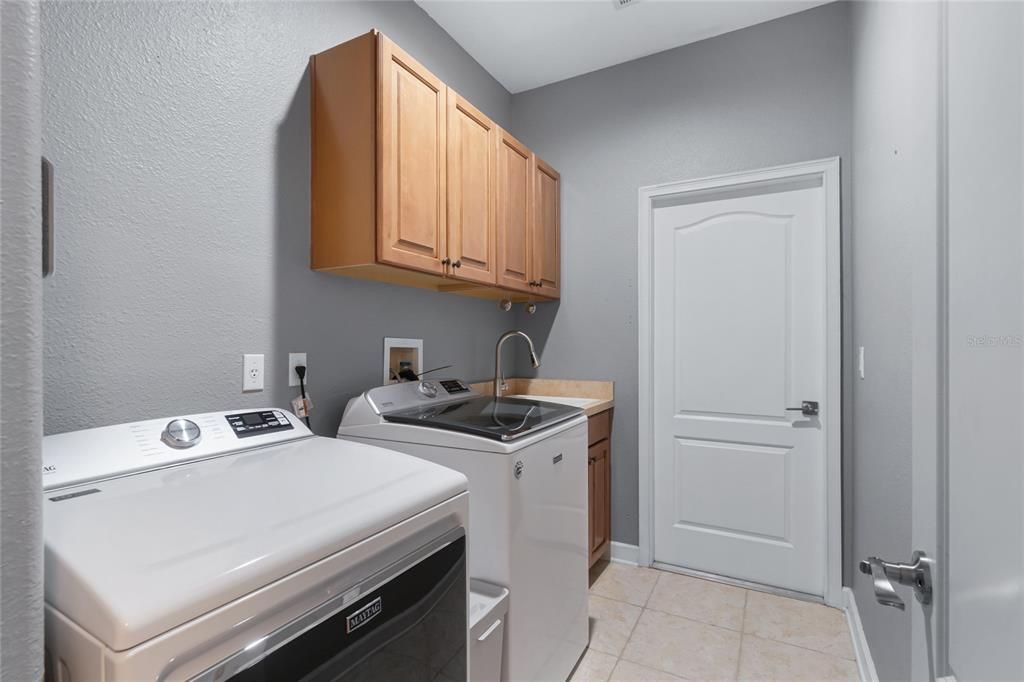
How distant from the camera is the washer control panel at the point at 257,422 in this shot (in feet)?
4.13

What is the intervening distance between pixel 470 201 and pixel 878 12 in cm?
150

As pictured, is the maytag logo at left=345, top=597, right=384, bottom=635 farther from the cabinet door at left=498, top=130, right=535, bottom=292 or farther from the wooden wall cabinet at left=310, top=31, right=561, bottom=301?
the cabinet door at left=498, top=130, right=535, bottom=292

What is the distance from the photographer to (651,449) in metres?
2.62

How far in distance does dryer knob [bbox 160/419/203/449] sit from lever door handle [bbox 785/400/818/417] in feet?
7.98

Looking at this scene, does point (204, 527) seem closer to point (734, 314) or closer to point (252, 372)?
point (252, 372)

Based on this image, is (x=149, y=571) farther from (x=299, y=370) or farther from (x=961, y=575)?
(x=299, y=370)

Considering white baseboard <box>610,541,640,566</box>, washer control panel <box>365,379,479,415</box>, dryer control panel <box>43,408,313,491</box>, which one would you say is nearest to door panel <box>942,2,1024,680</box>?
dryer control panel <box>43,408,313,491</box>

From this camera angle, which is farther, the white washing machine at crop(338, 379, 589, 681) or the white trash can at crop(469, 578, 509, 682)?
the white washing machine at crop(338, 379, 589, 681)

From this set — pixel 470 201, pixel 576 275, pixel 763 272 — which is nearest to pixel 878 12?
pixel 763 272

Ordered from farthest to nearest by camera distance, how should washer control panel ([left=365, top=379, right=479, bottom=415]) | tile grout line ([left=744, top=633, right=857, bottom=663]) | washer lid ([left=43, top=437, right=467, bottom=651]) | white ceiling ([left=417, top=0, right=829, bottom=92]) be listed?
white ceiling ([left=417, top=0, right=829, bottom=92]) < tile grout line ([left=744, top=633, right=857, bottom=663]) < washer control panel ([left=365, top=379, right=479, bottom=415]) < washer lid ([left=43, top=437, right=467, bottom=651])

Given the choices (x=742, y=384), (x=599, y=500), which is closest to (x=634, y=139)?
(x=742, y=384)

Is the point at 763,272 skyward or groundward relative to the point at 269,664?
skyward

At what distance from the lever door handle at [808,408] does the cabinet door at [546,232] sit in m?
1.38

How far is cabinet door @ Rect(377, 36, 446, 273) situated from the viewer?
1560mm
